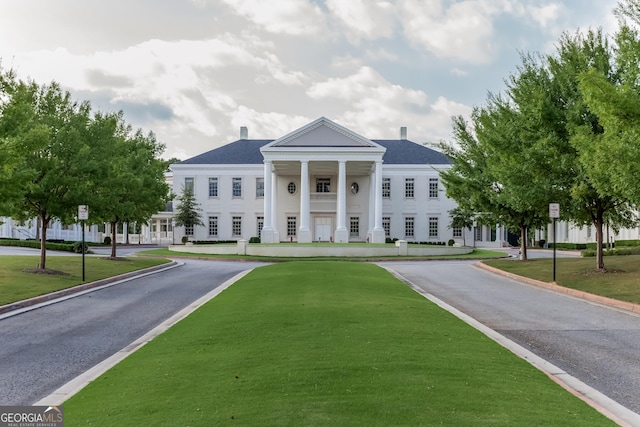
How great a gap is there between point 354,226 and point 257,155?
522 inches

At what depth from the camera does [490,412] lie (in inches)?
209

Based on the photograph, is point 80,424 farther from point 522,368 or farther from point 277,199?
point 277,199

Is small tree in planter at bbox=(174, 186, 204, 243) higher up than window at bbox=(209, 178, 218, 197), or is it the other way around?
window at bbox=(209, 178, 218, 197)

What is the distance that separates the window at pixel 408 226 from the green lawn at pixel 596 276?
3415 cm

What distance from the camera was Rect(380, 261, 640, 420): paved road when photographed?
25.6ft

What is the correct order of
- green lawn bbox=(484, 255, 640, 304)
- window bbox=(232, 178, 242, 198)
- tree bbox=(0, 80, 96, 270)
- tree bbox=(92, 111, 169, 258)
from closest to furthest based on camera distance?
green lawn bbox=(484, 255, 640, 304), tree bbox=(0, 80, 96, 270), tree bbox=(92, 111, 169, 258), window bbox=(232, 178, 242, 198)

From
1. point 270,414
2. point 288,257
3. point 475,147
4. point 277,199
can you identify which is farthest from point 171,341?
point 277,199

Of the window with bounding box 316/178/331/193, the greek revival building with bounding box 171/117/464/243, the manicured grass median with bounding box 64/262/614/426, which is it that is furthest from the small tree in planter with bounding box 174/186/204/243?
the manicured grass median with bounding box 64/262/614/426

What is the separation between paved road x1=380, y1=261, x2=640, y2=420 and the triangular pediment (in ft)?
107

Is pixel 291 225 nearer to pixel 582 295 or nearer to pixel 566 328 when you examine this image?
pixel 582 295

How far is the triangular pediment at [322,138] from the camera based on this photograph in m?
52.2

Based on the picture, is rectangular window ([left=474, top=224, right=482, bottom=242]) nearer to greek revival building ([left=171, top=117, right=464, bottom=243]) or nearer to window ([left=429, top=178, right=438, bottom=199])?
greek revival building ([left=171, top=117, right=464, bottom=243])

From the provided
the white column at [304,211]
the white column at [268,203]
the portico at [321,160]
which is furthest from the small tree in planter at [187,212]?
the white column at [304,211]

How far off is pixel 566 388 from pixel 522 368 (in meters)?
0.74
